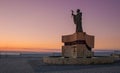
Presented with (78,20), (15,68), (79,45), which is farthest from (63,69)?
(78,20)

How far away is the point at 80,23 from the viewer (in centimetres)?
3816

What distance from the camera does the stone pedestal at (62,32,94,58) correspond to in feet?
119

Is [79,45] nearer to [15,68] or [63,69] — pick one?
[63,69]

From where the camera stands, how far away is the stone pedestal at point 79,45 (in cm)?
3622

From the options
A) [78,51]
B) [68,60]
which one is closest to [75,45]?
[78,51]

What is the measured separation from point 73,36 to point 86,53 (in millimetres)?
2774

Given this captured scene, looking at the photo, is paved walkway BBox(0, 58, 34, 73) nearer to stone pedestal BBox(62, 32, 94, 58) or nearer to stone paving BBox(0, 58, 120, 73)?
stone paving BBox(0, 58, 120, 73)

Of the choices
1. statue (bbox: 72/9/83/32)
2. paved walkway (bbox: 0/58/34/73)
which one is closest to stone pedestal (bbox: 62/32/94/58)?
statue (bbox: 72/9/83/32)

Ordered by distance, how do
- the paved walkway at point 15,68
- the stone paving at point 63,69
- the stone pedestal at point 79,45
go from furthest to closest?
1. the stone pedestal at point 79,45
2. the paved walkway at point 15,68
3. the stone paving at point 63,69

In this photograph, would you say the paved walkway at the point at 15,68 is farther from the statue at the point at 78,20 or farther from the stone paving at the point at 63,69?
the statue at the point at 78,20

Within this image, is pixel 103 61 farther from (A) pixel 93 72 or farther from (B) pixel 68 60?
(A) pixel 93 72

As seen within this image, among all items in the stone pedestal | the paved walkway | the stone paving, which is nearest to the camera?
the stone paving

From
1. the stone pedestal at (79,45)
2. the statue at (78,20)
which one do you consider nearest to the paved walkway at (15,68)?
the stone pedestal at (79,45)

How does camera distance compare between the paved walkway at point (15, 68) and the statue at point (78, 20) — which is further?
the statue at point (78, 20)
